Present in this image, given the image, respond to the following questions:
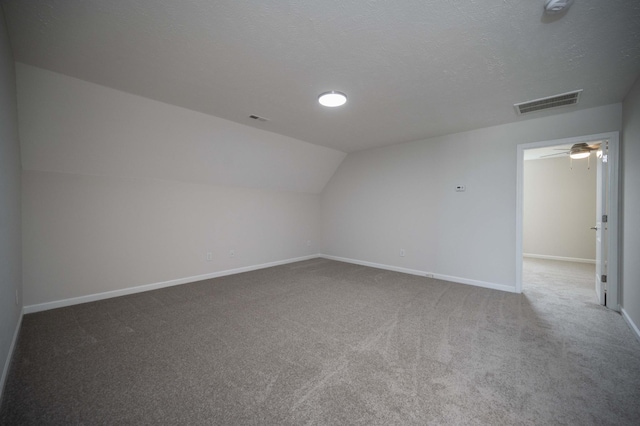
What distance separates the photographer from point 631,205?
9.00 feet

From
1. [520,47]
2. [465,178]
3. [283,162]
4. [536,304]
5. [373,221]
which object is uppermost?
[520,47]

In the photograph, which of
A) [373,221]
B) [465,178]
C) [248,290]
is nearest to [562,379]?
[465,178]

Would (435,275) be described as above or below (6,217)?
below

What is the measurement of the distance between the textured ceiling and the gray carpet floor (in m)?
2.48

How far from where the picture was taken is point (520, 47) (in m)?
2.05

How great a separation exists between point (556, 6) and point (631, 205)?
95.9 inches

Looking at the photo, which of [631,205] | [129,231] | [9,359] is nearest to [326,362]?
[9,359]

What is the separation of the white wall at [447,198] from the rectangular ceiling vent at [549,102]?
49 centimetres

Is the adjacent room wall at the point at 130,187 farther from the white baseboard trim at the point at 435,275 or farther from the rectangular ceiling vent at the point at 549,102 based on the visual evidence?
the rectangular ceiling vent at the point at 549,102

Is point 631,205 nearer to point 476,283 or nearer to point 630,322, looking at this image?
point 630,322

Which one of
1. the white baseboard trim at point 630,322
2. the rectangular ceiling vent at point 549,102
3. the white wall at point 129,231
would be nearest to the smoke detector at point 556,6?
the rectangular ceiling vent at point 549,102

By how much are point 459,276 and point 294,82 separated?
3882 millimetres

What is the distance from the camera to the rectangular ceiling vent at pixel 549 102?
2912 mm

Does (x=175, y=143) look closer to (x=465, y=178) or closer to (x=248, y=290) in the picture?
(x=248, y=290)
